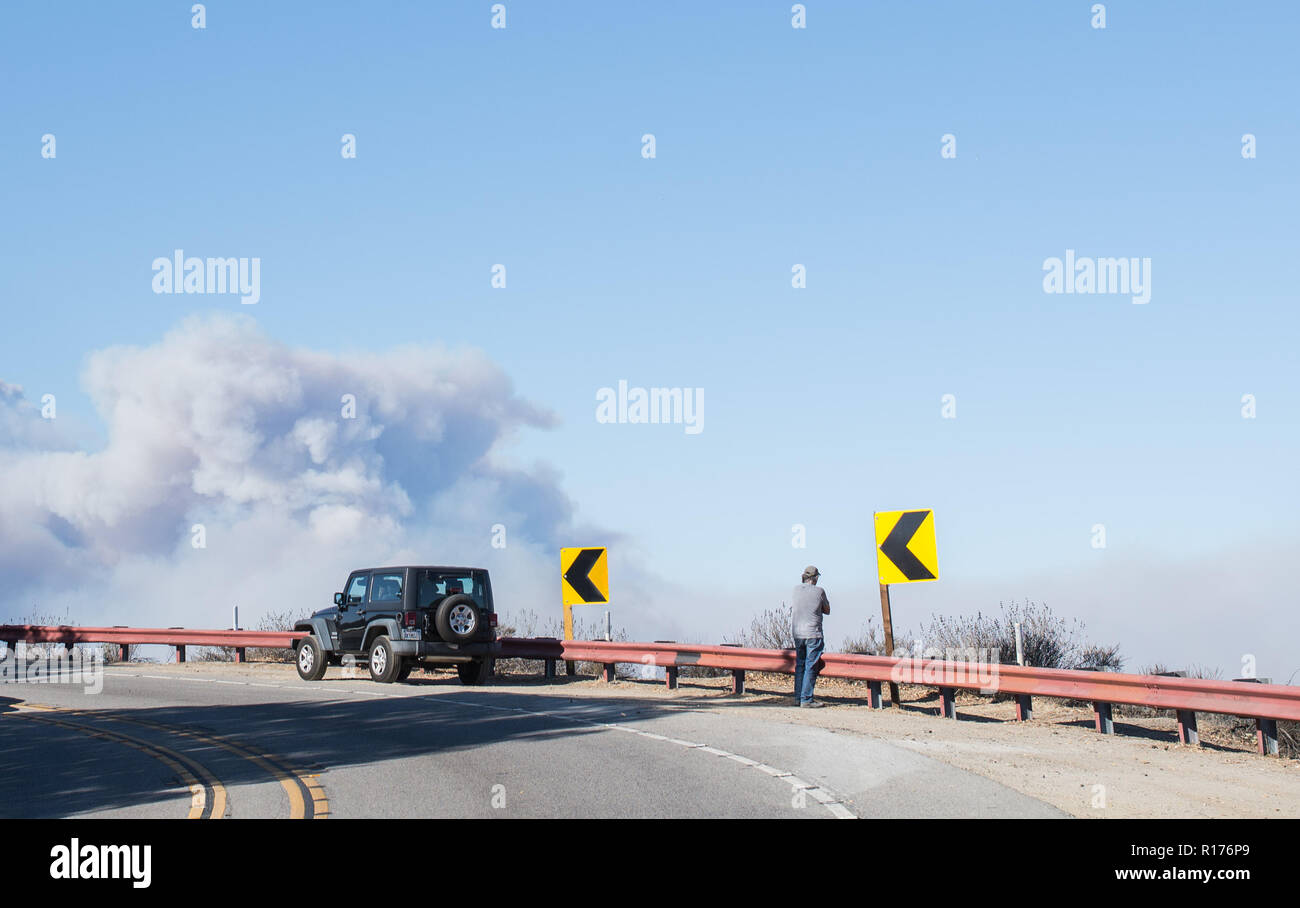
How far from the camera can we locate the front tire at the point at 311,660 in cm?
2280

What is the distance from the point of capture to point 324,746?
13484 millimetres

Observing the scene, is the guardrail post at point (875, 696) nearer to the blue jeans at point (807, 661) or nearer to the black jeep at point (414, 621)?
the blue jeans at point (807, 661)

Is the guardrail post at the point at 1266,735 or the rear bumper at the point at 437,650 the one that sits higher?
the rear bumper at the point at 437,650

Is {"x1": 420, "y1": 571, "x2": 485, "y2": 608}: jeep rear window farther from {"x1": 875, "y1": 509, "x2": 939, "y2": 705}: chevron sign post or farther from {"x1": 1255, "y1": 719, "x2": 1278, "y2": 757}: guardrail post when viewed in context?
{"x1": 1255, "y1": 719, "x2": 1278, "y2": 757}: guardrail post

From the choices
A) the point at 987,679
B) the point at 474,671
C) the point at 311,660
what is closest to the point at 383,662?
the point at 474,671

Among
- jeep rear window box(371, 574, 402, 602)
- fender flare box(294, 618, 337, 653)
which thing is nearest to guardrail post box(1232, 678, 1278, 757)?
jeep rear window box(371, 574, 402, 602)

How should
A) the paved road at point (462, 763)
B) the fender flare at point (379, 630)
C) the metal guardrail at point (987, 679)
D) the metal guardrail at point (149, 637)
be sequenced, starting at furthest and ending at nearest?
the metal guardrail at point (149, 637) < the fender flare at point (379, 630) < the metal guardrail at point (987, 679) < the paved road at point (462, 763)

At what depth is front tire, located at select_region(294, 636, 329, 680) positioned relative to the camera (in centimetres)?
2280

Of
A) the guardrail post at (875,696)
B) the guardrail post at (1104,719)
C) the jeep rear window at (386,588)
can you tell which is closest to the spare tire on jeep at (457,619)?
the jeep rear window at (386,588)

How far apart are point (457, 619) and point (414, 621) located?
745mm

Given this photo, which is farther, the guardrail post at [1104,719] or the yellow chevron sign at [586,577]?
the yellow chevron sign at [586,577]

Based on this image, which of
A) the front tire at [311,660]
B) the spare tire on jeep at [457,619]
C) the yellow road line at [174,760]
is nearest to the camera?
the yellow road line at [174,760]
